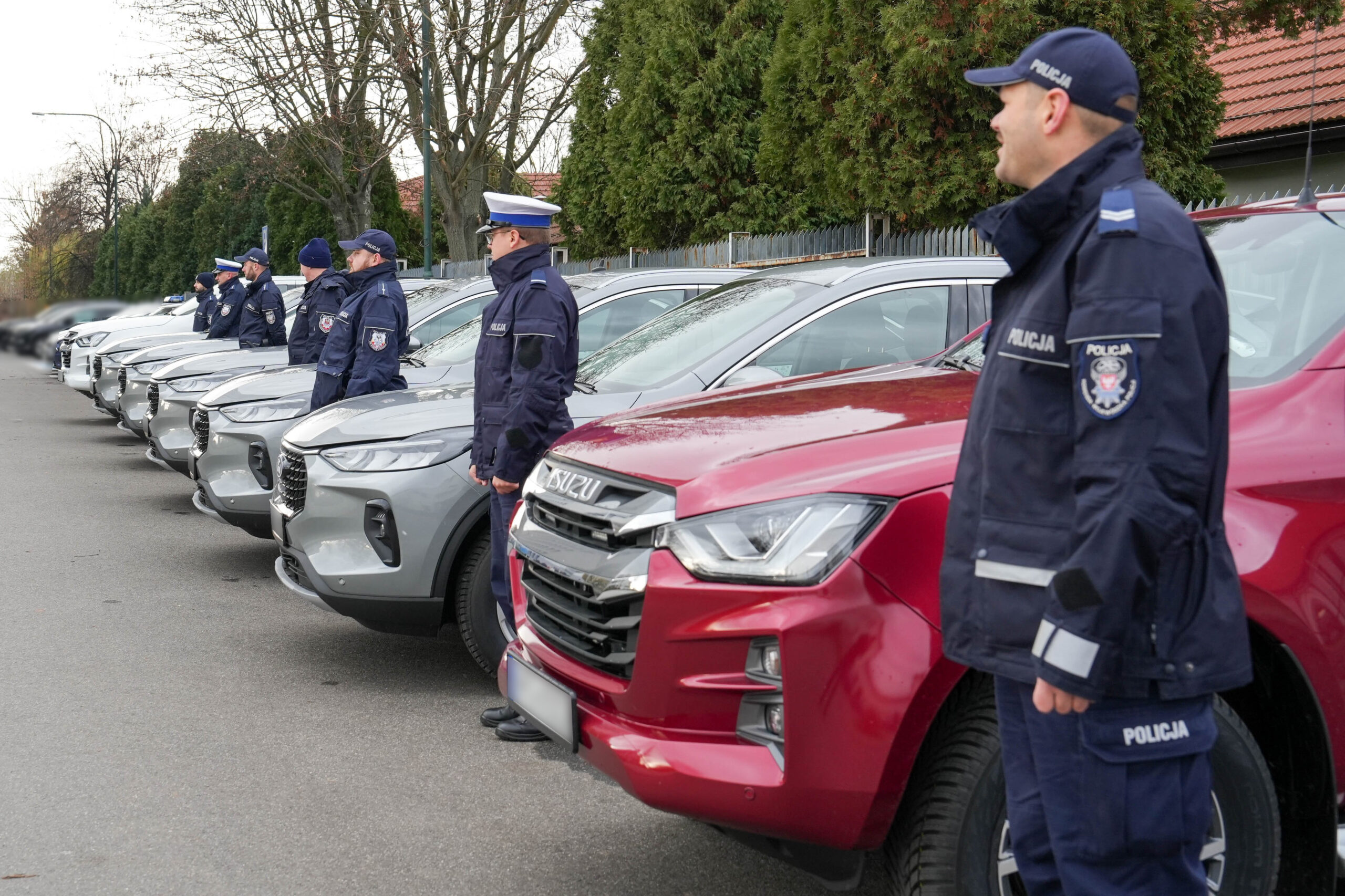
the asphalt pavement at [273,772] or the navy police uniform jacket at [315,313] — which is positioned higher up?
the navy police uniform jacket at [315,313]

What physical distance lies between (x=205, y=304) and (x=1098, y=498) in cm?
1567

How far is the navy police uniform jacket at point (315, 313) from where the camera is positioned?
29.4 feet

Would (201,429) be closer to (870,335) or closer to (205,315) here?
(870,335)

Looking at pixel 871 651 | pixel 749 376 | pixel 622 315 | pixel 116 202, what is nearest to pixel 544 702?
pixel 871 651

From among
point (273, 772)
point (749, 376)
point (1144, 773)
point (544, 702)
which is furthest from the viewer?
point (749, 376)

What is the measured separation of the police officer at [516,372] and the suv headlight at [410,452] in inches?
8.4

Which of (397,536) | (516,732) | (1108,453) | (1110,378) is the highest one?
(1110,378)

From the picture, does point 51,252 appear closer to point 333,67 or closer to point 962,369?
point 333,67

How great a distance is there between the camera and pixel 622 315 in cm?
743

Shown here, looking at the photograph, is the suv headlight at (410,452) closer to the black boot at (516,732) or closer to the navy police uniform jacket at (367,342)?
the black boot at (516,732)

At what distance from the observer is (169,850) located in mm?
3953

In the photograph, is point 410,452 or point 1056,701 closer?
point 1056,701

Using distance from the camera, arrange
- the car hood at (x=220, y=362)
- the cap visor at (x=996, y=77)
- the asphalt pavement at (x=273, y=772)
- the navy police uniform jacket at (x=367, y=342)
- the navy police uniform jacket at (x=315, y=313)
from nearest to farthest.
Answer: the cap visor at (x=996, y=77), the asphalt pavement at (x=273, y=772), the navy police uniform jacket at (x=367, y=342), the navy police uniform jacket at (x=315, y=313), the car hood at (x=220, y=362)

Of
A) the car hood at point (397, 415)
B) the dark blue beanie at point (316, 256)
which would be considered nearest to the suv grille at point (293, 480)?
the car hood at point (397, 415)
